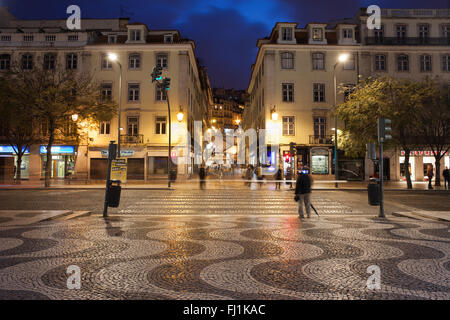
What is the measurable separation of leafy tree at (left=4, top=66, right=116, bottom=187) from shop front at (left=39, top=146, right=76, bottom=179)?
9215mm

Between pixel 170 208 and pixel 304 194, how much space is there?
18.7 feet

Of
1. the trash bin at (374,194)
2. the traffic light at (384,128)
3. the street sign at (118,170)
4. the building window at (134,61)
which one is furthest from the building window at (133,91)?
the trash bin at (374,194)

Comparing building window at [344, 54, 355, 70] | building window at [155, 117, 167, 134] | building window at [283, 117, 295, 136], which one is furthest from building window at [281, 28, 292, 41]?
building window at [155, 117, 167, 134]

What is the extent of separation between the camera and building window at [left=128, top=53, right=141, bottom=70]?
3644cm

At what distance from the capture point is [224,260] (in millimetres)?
5680

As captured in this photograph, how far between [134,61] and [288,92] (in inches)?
696

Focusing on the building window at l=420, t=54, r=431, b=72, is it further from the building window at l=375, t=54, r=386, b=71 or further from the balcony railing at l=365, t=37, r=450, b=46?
the building window at l=375, t=54, r=386, b=71

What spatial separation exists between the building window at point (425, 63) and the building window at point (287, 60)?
14583mm

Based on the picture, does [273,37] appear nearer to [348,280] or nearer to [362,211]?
[362,211]

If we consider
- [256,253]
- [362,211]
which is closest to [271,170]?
[362,211]

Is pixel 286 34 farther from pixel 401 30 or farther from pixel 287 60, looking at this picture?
pixel 401 30

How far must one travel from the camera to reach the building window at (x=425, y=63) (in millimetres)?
36688

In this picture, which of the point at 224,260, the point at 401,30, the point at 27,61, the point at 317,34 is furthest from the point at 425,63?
the point at 27,61
